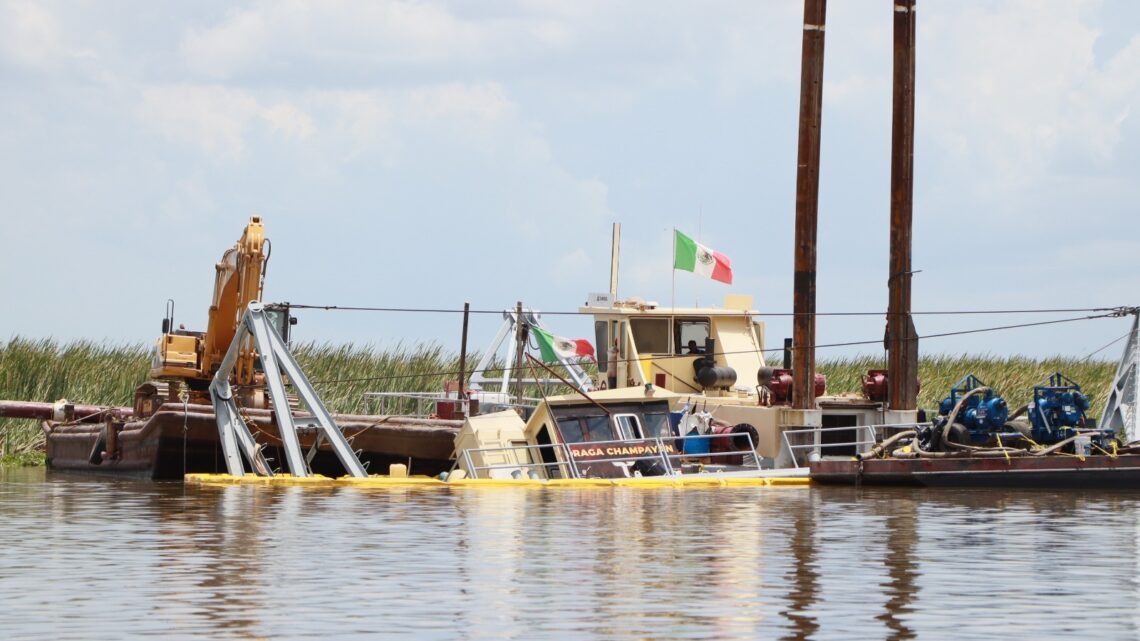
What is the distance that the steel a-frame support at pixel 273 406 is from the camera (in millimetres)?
33062

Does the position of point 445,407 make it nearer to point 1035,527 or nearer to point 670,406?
point 670,406

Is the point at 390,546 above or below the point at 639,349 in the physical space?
below

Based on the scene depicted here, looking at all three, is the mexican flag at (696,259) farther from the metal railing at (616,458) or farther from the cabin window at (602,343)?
the metal railing at (616,458)

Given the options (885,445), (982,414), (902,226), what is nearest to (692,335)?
(902,226)

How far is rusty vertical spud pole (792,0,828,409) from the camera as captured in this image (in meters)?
35.6

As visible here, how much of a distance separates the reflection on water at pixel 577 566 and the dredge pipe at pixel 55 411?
11.9 meters

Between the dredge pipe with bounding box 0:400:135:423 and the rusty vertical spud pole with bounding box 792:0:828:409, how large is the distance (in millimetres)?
15505

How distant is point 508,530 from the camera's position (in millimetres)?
23594

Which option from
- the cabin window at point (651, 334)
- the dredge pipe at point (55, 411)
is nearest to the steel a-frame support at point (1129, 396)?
the cabin window at point (651, 334)

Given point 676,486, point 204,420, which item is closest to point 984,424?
point 676,486

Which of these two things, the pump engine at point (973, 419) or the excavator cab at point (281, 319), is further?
the excavator cab at point (281, 319)

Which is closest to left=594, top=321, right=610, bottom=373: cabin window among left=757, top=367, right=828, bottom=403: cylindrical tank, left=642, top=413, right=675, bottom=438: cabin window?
left=757, top=367, right=828, bottom=403: cylindrical tank

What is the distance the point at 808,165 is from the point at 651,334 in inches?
187

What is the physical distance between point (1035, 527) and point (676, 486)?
8.88 m
